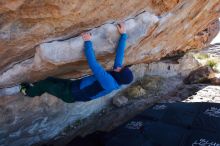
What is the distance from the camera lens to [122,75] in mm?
5184

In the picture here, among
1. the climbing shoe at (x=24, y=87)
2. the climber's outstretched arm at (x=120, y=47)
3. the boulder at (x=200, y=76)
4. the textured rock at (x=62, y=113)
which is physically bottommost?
the textured rock at (x=62, y=113)

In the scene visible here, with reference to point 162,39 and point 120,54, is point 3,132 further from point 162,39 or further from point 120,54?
point 162,39

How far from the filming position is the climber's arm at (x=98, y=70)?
194 inches

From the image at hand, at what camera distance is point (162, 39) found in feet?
22.6

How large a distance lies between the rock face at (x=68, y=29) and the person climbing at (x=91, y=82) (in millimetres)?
112

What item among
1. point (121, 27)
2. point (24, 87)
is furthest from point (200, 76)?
point (24, 87)

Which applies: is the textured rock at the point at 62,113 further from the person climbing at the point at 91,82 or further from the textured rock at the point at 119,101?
the person climbing at the point at 91,82

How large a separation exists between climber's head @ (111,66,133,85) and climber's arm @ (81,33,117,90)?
17 cm

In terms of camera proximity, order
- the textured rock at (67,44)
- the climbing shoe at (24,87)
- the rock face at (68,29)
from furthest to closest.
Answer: the climbing shoe at (24,87)
the textured rock at (67,44)
the rock face at (68,29)

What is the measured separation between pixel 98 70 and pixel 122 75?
40 cm

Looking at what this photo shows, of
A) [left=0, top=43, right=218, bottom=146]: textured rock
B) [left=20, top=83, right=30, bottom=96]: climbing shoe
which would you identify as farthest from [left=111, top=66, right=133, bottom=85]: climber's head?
[left=0, top=43, right=218, bottom=146]: textured rock

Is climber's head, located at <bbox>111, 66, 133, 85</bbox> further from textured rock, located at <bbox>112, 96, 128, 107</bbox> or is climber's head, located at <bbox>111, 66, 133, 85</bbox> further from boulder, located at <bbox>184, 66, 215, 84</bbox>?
boulder, located at <bbox>184, 66, 215, 84</bbox>

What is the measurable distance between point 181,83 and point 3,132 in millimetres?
4615

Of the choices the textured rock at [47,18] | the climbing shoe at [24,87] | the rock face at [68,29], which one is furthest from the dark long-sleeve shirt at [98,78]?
the climbing shoe at [24,87]
